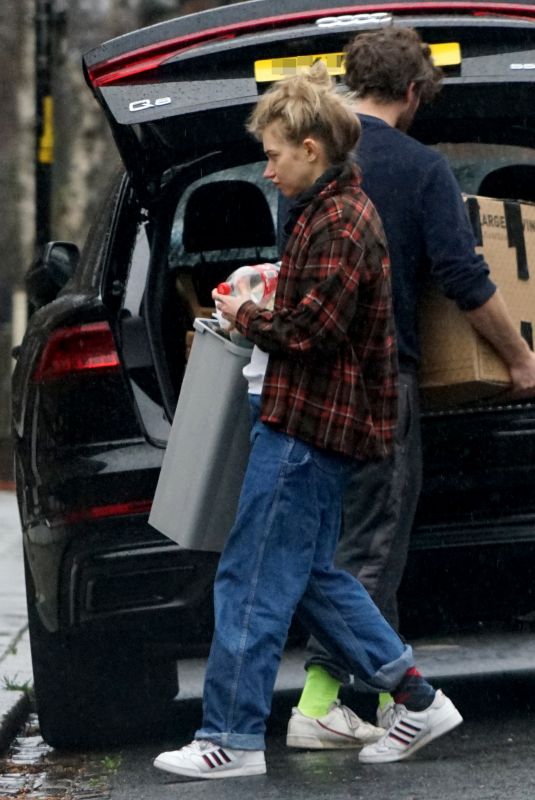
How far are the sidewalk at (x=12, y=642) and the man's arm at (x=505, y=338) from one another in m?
1.84

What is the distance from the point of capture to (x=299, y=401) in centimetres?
435

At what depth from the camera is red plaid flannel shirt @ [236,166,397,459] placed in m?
4.29

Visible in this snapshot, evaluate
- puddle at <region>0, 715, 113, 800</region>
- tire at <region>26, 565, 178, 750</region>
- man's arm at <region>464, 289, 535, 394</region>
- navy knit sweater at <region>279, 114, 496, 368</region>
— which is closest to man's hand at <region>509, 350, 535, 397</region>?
man's arm at <region>464, 289, 535, 394</region>

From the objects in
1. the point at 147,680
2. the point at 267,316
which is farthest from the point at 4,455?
the point at 267,316

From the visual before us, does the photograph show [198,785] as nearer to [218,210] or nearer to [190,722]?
[190,722]

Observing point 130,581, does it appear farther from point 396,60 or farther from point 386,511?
point 396,60

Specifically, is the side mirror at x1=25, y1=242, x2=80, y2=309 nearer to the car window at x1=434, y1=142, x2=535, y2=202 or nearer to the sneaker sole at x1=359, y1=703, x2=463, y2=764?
the car window at x1=434, y1=142, x2=535, y2=202

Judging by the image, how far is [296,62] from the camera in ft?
15.2

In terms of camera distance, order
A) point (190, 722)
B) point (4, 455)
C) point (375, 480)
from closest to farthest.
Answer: point (375, 480), point (190, 722), point (4, 455)

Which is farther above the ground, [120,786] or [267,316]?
[267,316]

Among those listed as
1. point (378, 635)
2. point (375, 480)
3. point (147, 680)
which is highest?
point (375, 480)

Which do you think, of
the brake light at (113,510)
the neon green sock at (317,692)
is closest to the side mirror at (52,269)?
the brake light at (113,510)

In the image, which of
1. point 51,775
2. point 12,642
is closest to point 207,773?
point 51,775

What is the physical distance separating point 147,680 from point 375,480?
43.2 inches
